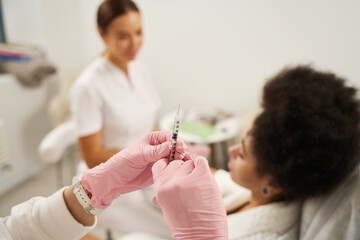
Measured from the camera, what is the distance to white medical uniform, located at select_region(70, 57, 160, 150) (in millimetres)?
1282

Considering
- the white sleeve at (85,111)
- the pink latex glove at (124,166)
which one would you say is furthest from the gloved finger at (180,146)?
the white sleeve at (85,111)

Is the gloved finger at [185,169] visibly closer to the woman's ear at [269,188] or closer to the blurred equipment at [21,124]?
the woman's ear at [269,188]

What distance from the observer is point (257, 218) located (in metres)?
0.87

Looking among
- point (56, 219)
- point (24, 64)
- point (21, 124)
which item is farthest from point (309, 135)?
point (21, 124)

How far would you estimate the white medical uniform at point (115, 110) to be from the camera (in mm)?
1135

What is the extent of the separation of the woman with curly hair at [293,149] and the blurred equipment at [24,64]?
144cm

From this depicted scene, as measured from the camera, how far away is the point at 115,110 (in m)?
1.37

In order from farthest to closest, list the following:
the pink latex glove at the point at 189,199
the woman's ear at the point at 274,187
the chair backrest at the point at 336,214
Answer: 1. the woman's ear at the point at 274,187
2. the chair backrest at the point at 336,214
3. the pink latex glove at the point at 189,199

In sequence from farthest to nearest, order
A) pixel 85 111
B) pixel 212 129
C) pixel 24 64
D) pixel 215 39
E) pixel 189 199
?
pixel 215 39, pixel 212 129, pixel 24 64, pixel 85 111, pixel 189 199

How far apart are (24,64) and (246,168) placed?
1.50 meters

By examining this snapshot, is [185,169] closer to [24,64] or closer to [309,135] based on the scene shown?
[309,135]

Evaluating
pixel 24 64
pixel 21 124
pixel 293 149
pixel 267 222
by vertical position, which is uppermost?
pixel 24 64

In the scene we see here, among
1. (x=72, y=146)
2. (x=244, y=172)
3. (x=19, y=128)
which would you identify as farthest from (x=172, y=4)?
(x=244, y=172)

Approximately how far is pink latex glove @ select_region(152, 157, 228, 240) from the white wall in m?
1.43
